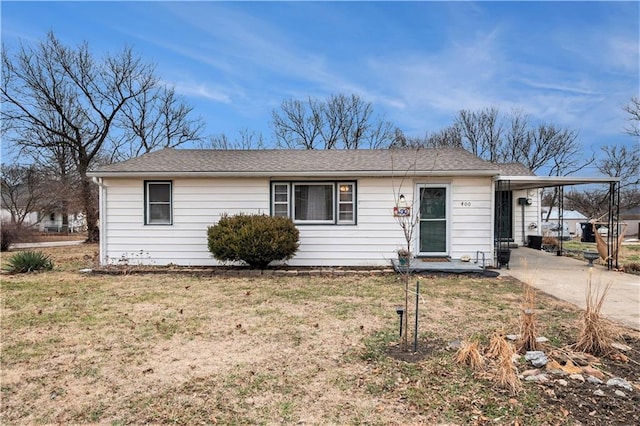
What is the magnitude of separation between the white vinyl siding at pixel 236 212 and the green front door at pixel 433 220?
23 cm

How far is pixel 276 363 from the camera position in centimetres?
346

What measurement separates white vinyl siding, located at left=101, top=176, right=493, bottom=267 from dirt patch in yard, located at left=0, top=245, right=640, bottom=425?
2.79 meters

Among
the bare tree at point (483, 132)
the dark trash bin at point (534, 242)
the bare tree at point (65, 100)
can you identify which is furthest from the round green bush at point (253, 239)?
the bare tree at point (483, 132)

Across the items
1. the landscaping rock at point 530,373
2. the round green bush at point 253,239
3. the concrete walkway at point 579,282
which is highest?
the round green bush at point 253,239

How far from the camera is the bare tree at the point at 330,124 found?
2850 cm

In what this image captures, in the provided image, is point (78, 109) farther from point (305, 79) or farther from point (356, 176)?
point (356, 176)

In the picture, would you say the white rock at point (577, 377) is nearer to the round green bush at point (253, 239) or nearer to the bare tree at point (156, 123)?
the round green bush at point (253, 239)

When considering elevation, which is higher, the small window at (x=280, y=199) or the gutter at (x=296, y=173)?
the gutter at (x=296, y=173)

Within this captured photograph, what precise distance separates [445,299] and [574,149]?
27.5 metres

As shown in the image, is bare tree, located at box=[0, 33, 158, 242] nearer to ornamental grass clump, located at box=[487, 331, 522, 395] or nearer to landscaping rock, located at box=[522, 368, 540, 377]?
ornamental grass clump, located at box=[487, 331, 522, 395]

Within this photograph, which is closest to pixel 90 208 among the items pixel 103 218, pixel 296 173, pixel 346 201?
pixel 103 218

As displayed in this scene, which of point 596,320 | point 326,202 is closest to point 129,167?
point 326,202

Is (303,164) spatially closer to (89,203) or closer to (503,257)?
(503,257)

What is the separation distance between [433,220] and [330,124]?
21.1m
